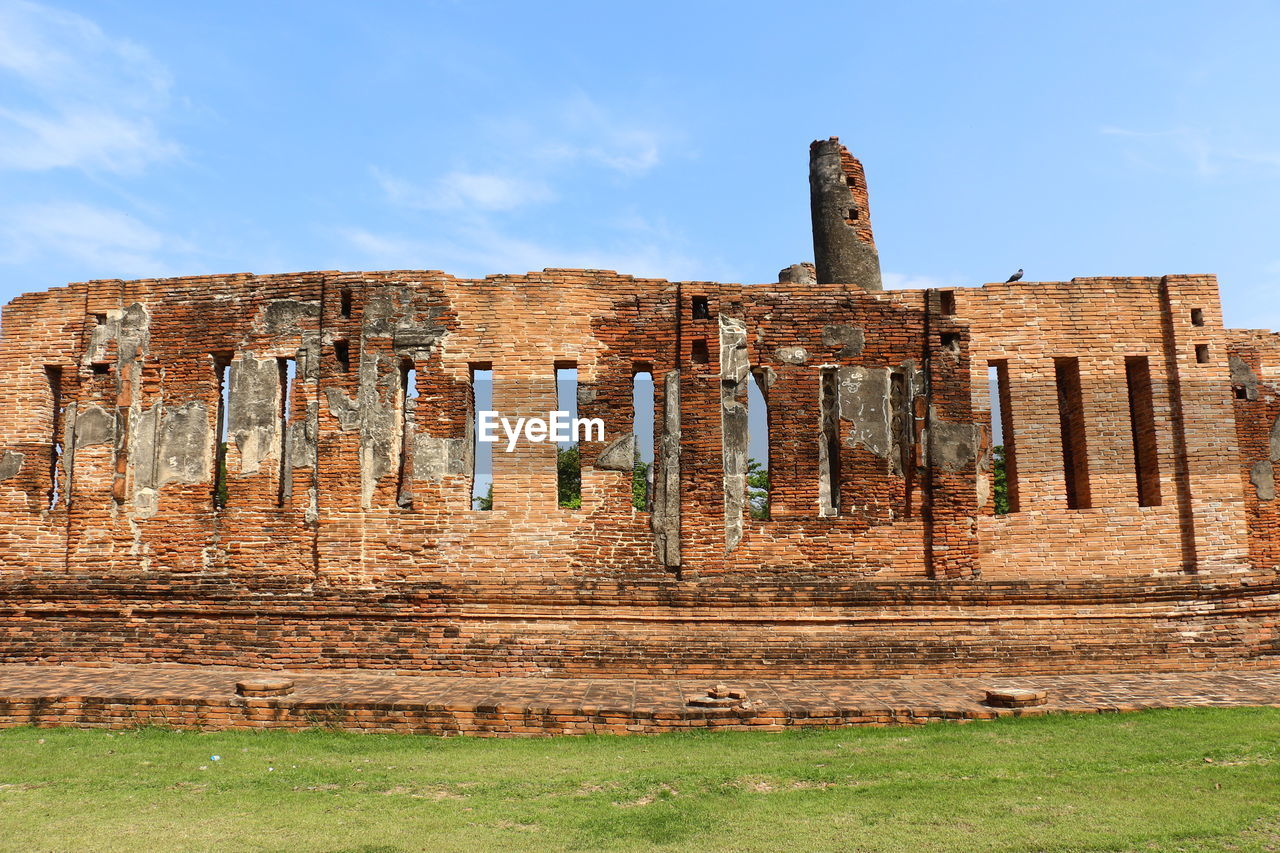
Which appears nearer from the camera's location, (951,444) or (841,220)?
(951,444)

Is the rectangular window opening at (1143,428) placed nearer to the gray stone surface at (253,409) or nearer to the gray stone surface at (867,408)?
the gray stone surface at (867,408)

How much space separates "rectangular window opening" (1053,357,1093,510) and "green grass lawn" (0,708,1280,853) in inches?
153

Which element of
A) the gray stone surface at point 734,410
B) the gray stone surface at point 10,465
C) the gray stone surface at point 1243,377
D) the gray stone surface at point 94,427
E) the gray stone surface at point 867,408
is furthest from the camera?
the gray stone surface at point 1243,377

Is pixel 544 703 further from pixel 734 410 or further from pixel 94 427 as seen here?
pixel 94 427

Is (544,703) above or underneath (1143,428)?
underneath

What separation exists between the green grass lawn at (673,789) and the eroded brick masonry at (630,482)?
285 cm

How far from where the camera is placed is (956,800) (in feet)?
19.2

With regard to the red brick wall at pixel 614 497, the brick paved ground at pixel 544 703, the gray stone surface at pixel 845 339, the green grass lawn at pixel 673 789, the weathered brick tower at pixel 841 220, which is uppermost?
the weathered brick tower at pixel 841 220

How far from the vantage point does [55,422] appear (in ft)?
40.0

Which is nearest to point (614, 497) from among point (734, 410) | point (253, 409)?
point (734, 410)

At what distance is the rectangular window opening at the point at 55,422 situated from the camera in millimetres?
12023

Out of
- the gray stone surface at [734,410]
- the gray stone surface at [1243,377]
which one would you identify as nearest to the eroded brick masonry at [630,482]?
the gray stone surface at [734,410]

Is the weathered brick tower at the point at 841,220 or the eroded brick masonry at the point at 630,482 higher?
the weathered brick tower at the point at 841,220

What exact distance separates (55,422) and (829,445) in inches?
386
